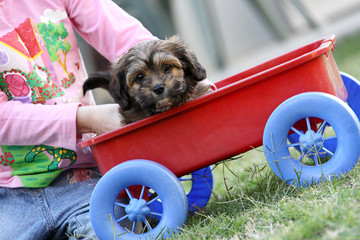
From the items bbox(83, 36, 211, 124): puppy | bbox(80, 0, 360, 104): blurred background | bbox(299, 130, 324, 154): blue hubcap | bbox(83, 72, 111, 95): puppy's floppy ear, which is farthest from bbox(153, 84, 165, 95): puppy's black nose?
bbox(80, 0, 360, 104): blurred background

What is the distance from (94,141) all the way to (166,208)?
1.52 feet

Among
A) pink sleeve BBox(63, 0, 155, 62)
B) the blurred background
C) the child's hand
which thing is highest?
pink sleeve BBox(63, 0, 155, 62)

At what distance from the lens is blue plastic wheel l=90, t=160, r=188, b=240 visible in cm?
224

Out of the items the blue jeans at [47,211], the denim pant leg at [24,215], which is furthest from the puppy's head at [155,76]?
the denim pant leg at [24,215]

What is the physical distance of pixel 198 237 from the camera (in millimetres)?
2086

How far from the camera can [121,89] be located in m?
2.61

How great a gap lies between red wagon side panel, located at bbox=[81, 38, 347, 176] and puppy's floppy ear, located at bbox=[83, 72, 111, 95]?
0.54 metres

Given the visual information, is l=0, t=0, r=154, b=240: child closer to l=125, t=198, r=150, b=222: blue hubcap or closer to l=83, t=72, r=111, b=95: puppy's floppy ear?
l=83, t=72, r=111, b=95: puppy's floppy ear

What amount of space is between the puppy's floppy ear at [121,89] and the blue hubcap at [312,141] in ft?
3.09

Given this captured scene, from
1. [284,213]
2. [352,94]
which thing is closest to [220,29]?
[352,94]

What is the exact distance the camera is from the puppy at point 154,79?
2.38 meters

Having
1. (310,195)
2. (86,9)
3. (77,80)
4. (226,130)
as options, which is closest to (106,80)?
(77,80)

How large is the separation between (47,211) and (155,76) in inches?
37.1

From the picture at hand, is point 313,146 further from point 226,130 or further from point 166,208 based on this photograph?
point 166,208
